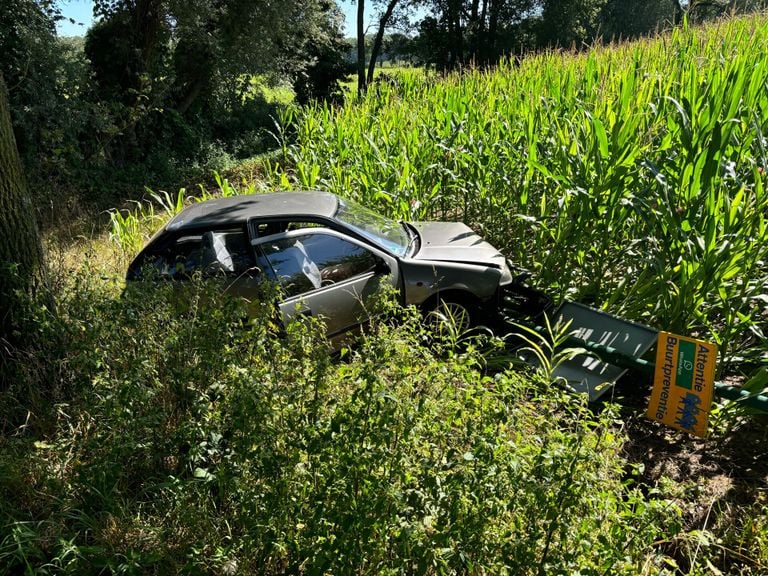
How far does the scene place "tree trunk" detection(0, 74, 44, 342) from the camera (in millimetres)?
3811

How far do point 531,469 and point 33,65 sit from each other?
1300cm

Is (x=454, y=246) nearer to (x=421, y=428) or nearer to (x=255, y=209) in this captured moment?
(x=255, y=209)

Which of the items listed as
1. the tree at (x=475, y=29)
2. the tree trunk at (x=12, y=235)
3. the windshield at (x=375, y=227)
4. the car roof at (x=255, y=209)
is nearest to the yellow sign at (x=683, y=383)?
the windshield at (x=375, y=227)

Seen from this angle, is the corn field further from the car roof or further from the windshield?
the car roof

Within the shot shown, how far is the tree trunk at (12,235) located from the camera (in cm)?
381

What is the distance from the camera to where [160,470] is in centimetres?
295

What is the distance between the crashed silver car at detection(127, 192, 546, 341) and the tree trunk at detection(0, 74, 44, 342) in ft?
2.53

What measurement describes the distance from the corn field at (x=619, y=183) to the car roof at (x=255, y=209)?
4.57 ft

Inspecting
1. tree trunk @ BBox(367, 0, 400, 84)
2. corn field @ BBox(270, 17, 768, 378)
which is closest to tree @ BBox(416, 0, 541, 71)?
tree trunk @ BBox(367, 0, 400, 84)

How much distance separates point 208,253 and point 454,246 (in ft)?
7.20

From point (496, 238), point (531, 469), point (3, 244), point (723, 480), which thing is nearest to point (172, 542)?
point (531, 469)

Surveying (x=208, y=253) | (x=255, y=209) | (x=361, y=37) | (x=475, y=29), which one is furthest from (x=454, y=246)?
(x=475, y=29)

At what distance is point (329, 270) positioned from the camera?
4.50 meters

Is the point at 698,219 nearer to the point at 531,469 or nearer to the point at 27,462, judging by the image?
the point at 531,469
